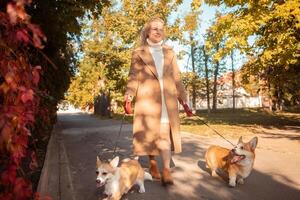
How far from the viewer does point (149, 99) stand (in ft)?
21.4

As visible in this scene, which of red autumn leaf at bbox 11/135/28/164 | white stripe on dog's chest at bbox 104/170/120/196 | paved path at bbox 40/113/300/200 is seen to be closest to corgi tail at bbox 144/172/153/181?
paved path at bbox 40/113/300/200

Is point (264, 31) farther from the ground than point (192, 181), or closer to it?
farther from the ground

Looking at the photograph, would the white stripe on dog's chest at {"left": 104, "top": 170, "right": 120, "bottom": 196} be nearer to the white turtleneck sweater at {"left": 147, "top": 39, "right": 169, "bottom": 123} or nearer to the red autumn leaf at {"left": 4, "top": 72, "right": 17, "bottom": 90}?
the white turtleneck sweater at {"left": 147, "top": 39, "right": 169, "bottom": 123}

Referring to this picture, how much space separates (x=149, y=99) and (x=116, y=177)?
174cm

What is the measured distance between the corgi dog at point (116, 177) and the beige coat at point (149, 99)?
0.71 meters

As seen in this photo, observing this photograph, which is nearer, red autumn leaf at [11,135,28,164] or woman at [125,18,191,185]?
red autumn leaf at [11,135,28,164]

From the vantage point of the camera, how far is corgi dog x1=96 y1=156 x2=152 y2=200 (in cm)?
487

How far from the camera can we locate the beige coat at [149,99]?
255 inches

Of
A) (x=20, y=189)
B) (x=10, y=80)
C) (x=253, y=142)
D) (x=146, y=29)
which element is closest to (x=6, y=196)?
(x=20, y=189)

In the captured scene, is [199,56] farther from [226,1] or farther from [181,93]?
[181,93]

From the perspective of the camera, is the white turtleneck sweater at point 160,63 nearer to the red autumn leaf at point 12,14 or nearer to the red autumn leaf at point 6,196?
the red autumn leaf at point 6,196

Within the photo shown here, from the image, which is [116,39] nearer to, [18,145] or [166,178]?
[166,178]

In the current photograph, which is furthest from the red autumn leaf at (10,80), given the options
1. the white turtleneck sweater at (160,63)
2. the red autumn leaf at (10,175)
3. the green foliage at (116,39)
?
the green foliage at (116,39)

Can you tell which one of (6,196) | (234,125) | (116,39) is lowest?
(6,196)
